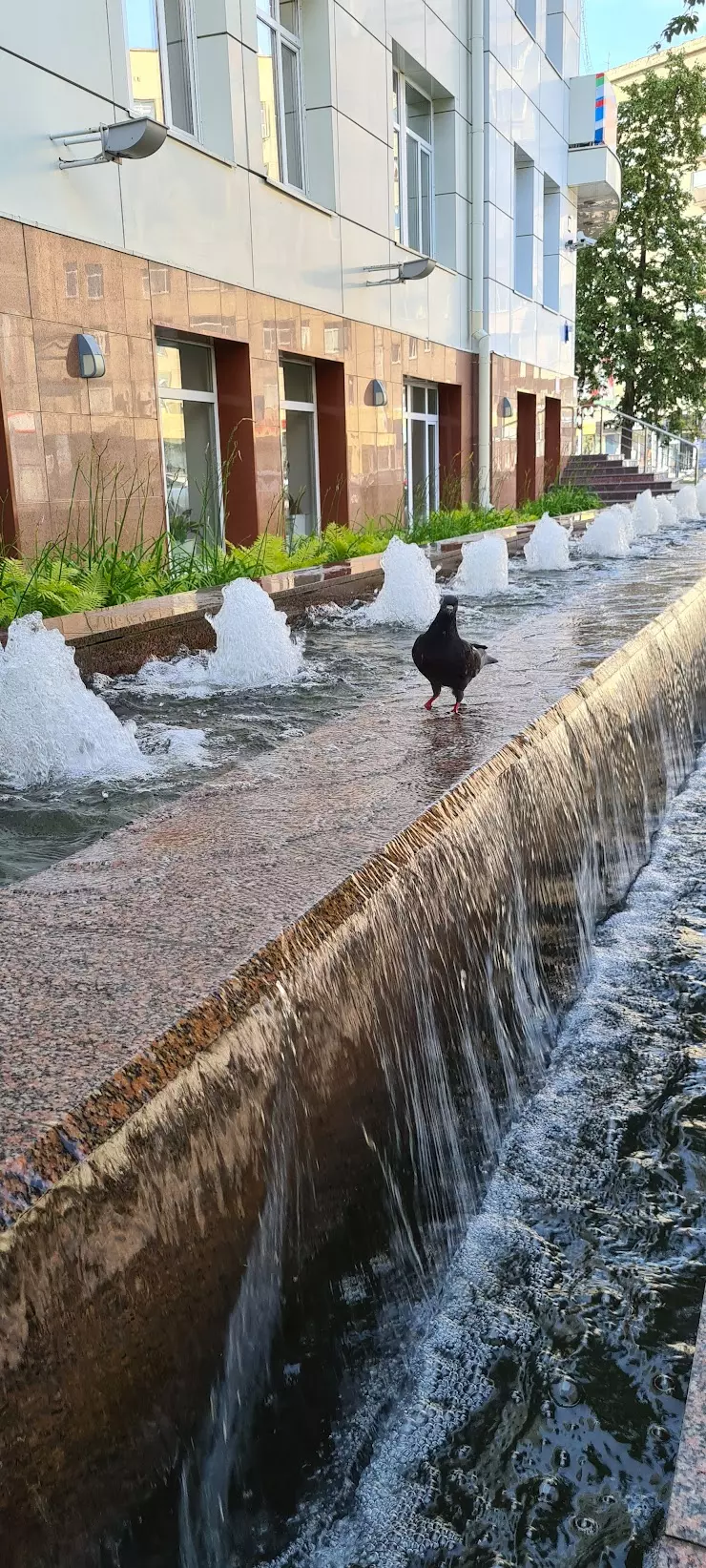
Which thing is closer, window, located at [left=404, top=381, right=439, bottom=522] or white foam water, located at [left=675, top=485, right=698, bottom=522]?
window, located at [left=404, top=381, right=439, bottom=522]

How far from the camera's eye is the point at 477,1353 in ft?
7.08

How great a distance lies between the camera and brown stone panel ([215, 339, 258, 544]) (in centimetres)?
1116

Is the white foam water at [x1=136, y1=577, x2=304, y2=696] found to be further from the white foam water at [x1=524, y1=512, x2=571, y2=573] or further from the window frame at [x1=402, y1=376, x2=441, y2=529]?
the window frame at [x1=402, y1=376, x2=441, y2=529]

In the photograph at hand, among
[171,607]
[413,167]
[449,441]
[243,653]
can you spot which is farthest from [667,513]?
[243,653]

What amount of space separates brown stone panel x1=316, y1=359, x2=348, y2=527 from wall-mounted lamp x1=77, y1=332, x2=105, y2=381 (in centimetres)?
491

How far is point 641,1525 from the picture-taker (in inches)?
69.2

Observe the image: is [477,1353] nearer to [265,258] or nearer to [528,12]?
[265,258]

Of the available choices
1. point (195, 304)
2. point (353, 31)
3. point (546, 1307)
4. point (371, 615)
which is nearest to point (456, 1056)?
point (546, 1307)

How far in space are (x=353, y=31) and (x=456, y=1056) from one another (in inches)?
536

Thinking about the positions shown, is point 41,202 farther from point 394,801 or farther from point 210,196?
point 394,801

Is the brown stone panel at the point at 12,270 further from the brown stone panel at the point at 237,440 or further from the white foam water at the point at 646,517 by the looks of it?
the white foam water at the point at 646,517

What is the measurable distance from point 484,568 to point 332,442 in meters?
5.43

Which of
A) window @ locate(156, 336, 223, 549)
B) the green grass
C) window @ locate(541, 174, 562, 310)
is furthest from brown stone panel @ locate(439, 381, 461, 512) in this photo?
window @ locate(156, 336, 223, 549)

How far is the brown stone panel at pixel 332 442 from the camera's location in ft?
43.4
